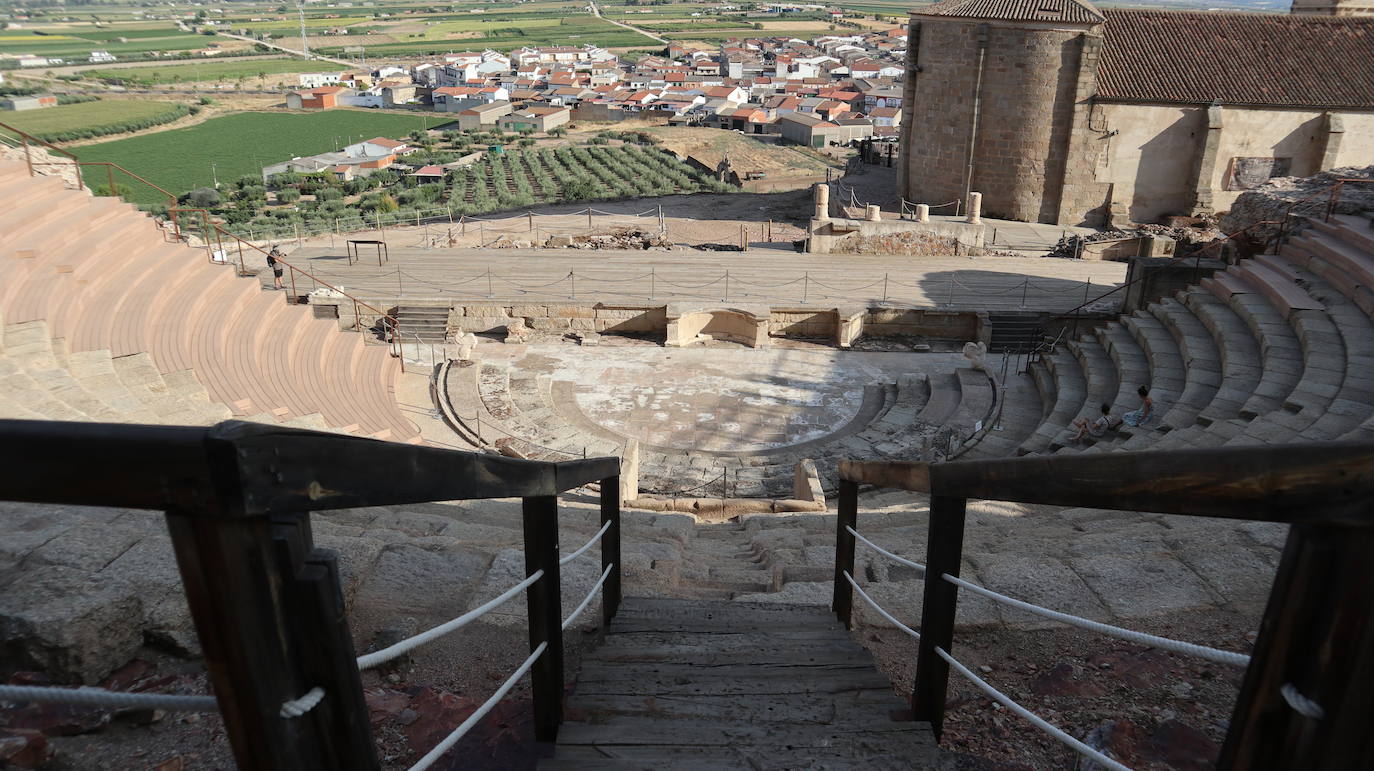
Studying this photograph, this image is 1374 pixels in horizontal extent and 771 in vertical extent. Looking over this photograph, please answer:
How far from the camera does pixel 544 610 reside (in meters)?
3.00

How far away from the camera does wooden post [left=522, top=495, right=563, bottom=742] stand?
290 centimetres

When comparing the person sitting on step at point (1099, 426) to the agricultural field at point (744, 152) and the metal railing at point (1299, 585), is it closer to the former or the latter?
the metal railing at point (1299, 585)

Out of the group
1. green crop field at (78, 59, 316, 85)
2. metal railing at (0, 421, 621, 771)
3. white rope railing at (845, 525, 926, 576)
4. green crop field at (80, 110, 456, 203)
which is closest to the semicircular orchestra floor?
white rope railing at (845, 525, 926, 576)

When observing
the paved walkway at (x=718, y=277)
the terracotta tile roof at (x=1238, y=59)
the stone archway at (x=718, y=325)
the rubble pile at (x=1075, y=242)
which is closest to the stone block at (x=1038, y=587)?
the stone archway at (x=718, y=325)

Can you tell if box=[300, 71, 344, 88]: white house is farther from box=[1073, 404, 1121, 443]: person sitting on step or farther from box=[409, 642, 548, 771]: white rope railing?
box=[409, 642, 548, 771]: white rope railing

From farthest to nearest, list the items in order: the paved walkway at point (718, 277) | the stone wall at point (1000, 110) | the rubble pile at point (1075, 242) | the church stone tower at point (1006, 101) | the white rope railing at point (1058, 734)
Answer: the stone wall at point (1000, 110), the church stone tower at point (1006, 101), the rubble pile at point (1075, 242), the paved walkway at point (718, 277), the white rope railing at point (1058, 734)

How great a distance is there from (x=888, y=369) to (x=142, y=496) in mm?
17205

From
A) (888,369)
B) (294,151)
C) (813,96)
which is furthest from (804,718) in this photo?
(813,96)

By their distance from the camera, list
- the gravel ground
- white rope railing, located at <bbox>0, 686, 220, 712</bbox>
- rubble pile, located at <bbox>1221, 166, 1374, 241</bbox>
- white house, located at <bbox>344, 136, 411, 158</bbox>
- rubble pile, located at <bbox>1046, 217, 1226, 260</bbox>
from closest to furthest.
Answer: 1. white rope railing, located at <bbox>0, 686, 220, 712</bbox>
2. the gravel ground
3. rubble pile, located at <bbox>1221, 166, 1374, 241</bbox>
4. rubble pile, located at <bbox>1046, 217, 1226, 260</bbox>
5. white house, located at <bbox>344, 136, 411, 158</bbox>

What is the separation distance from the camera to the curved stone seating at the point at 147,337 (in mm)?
8758

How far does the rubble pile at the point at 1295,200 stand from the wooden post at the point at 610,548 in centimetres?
1549

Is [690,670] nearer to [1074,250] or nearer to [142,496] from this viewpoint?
[142,496]

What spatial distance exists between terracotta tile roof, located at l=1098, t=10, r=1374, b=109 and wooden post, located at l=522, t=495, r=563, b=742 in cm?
2986

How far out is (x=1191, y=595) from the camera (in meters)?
4.65
